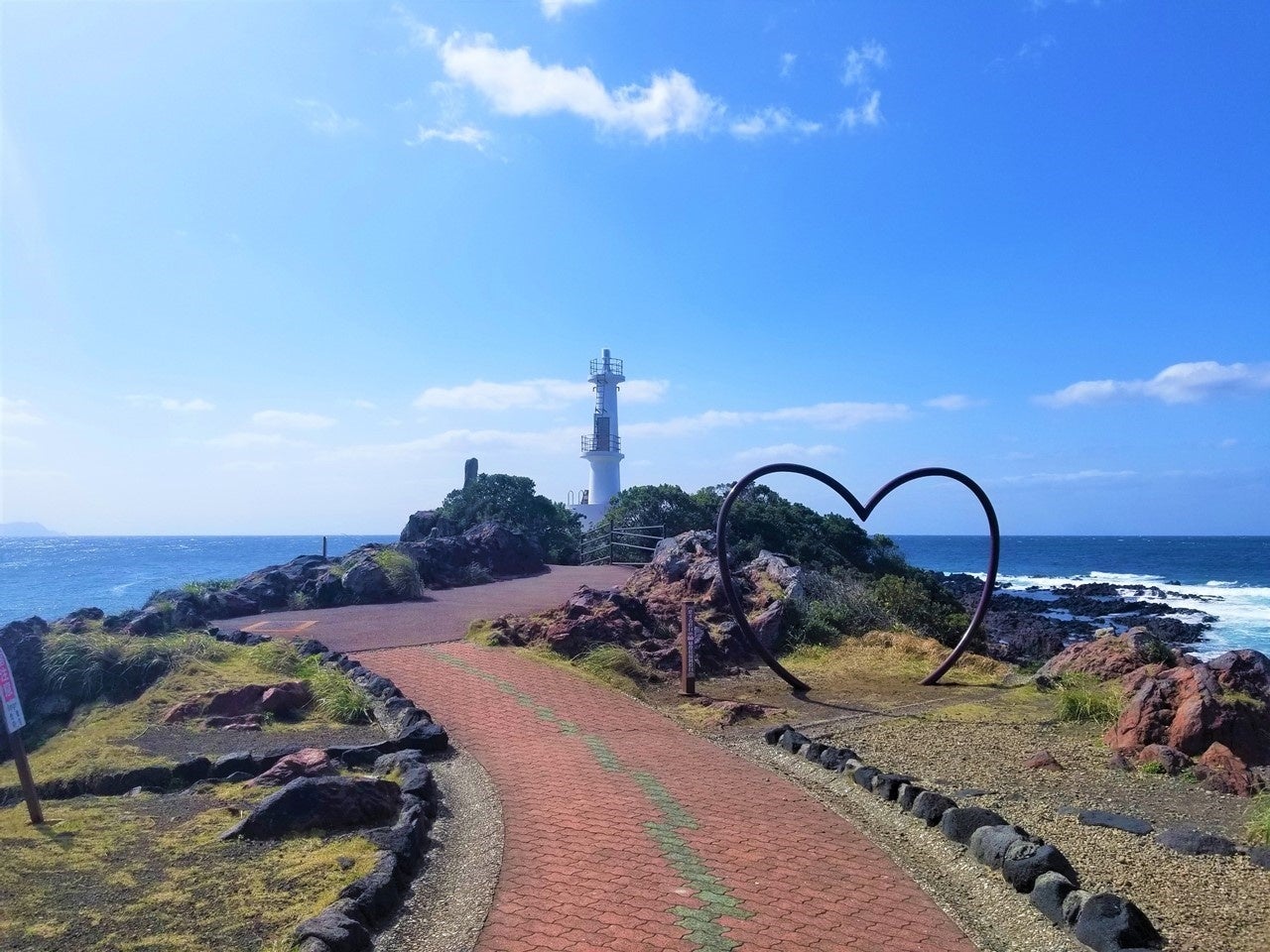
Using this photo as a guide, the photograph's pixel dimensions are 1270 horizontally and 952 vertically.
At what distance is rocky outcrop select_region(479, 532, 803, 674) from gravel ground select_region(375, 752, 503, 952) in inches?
212

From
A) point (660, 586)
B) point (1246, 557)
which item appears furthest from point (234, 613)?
point (1246, 557)

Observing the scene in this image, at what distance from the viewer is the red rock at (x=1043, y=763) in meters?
8.10

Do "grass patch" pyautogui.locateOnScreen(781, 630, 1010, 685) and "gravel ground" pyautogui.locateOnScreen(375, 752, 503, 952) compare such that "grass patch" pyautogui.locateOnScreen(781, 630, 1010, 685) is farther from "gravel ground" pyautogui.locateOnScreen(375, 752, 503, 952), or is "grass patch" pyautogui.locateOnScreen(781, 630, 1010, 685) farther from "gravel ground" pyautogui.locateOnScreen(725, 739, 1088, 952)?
"gravel ground" pyautogui.locateOnScreen(375, 752, 503, 952)

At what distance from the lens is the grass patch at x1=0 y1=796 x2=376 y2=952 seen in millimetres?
4590

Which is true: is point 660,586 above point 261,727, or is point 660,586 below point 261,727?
above

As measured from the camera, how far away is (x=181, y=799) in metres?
7.10

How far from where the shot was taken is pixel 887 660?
1350 cm

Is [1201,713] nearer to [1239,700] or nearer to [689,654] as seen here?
[1239,700]

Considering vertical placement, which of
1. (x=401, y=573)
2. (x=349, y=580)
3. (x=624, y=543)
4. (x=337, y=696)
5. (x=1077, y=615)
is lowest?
(x=1077, y=615)

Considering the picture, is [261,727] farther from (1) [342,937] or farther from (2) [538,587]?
(2) [538,587]

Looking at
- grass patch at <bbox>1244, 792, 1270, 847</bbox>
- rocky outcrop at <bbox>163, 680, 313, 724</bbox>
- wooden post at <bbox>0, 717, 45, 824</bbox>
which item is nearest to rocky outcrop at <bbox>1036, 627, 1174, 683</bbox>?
grass patch at <bbox>1244, 792, 1270, 847</bbox>

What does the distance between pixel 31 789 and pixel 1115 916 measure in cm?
703

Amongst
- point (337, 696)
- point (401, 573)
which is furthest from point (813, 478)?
point (401, 573)

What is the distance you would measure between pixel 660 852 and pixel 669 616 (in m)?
8.75
